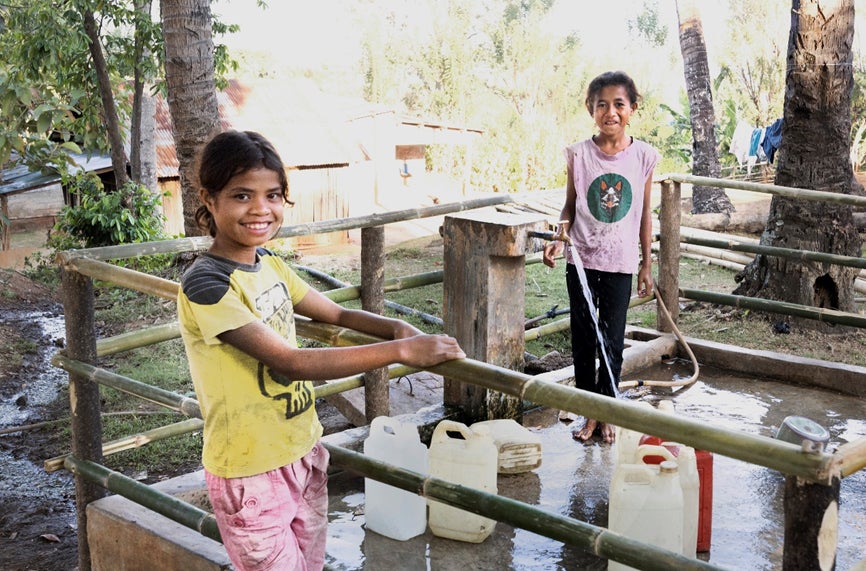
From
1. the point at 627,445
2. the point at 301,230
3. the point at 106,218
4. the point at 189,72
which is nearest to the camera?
the point at 627,445

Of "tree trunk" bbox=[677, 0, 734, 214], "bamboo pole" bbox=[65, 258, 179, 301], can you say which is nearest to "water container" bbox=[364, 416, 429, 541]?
"bamboo pole" bbox=[65, 258, 179, 301]

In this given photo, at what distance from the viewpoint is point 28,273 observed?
12.1 meters

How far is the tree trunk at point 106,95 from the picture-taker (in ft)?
38.8

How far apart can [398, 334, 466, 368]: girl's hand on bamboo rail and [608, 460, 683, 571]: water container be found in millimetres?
1301

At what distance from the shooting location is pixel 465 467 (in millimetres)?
3400

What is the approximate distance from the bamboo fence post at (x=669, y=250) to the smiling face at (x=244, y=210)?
11.6ft

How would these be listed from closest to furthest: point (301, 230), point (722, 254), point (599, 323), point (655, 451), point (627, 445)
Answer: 1. point (655, 451)
2. point (627, 445)
3. point (301, 230)
4. point (599, 323)
5. point (722, 254)

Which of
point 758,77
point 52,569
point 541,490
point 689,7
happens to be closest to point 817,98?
point 541,490

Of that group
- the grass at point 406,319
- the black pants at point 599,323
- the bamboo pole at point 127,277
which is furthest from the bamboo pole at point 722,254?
the bamboo pole at point 127,277

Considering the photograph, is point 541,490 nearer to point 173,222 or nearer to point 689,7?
point 689,7

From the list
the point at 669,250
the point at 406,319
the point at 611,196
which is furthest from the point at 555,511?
the point at 406,319

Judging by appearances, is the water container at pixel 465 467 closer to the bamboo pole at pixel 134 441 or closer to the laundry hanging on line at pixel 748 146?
the bamboo pole at pixel 134 441

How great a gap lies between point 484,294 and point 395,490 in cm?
123

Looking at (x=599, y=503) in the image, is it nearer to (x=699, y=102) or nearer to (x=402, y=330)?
(x=402, y=330)
